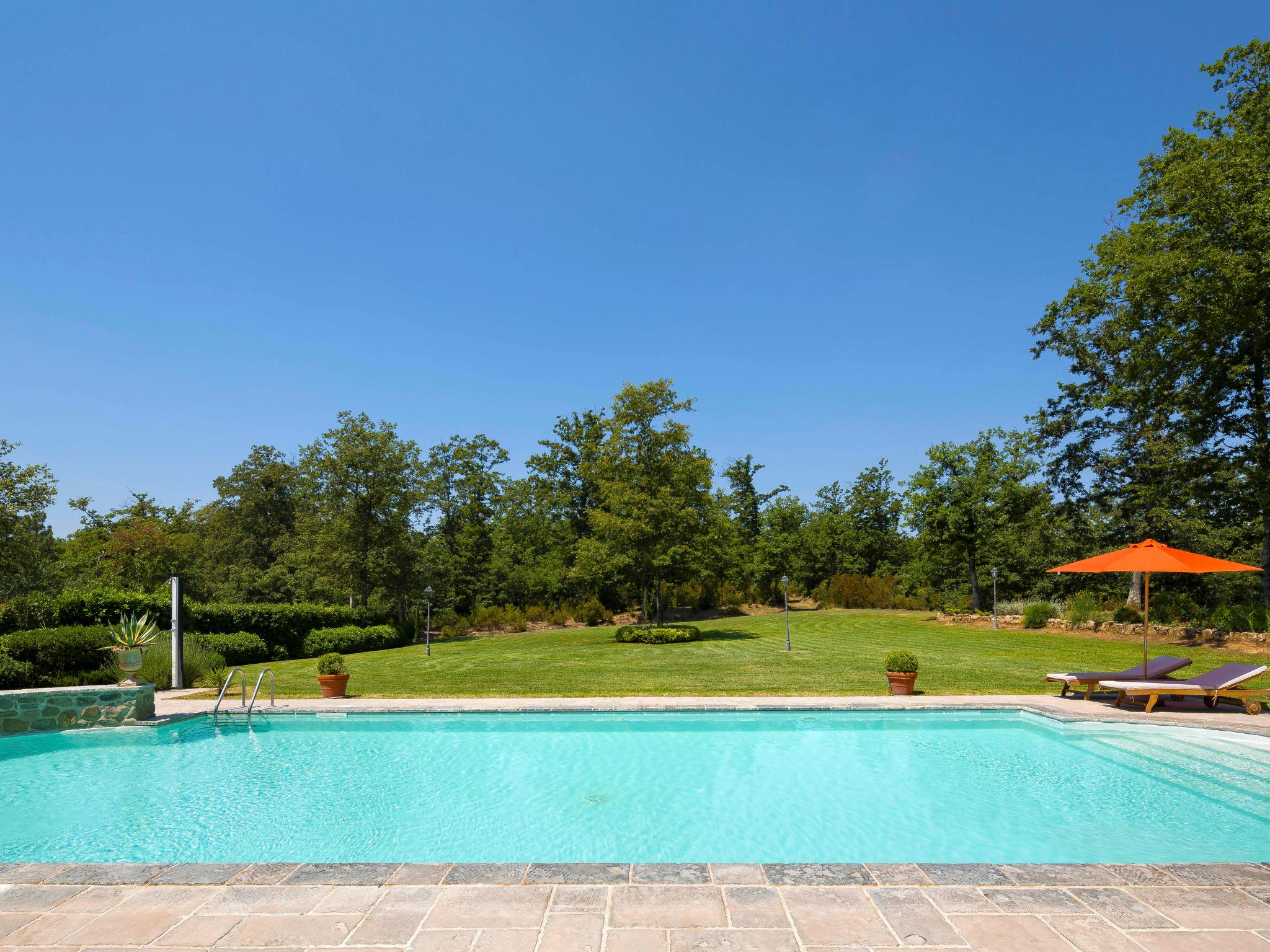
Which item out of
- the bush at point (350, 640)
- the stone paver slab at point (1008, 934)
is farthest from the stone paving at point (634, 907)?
the bush at point (350, 640)

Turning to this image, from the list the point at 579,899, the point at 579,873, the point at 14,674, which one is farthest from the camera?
the point at 14,674

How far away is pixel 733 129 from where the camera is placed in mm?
Result: 15906

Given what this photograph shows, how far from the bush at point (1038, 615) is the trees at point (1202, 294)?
15.8 ft

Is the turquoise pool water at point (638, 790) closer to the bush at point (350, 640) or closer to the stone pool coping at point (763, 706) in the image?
the stone pool coping at point (763, 706)

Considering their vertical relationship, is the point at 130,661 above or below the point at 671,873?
above

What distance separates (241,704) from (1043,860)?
38.6ft

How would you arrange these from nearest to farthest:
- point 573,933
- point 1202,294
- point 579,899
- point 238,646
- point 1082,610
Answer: point 573,933 → point 579,899 → point 1202,294 → point 238,646 → point 1082,610

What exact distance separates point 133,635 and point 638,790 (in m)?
11.4

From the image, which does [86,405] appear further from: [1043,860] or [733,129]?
[1043,860]

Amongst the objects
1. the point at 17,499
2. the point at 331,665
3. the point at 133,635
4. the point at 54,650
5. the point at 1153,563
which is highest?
the point at 17,499

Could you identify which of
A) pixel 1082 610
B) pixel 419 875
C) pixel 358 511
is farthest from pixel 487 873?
pixel 358 511

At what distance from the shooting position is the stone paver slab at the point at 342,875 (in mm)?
4090

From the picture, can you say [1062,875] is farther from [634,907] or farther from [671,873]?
[634,907]

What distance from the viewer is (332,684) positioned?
12305 millimetres
